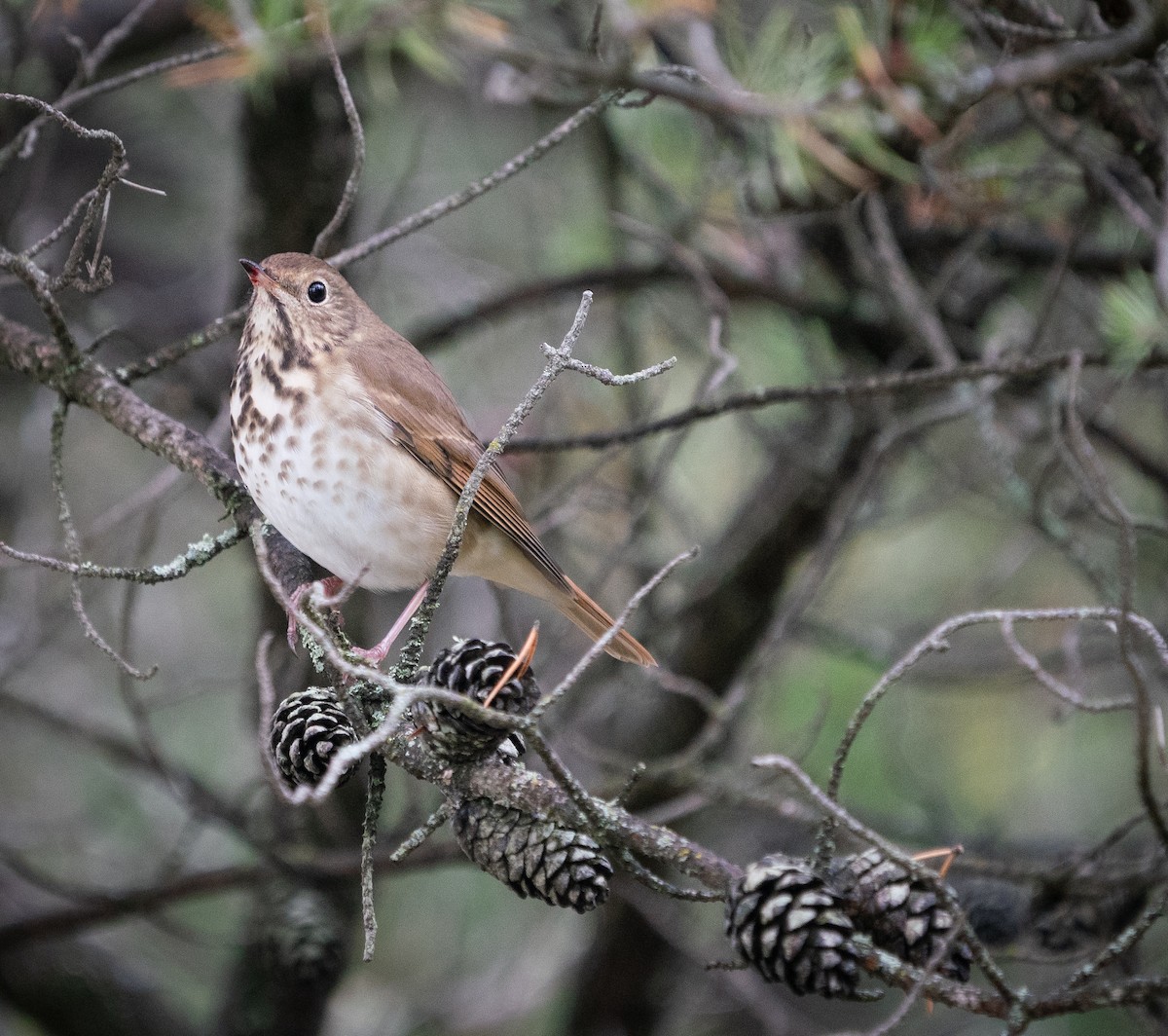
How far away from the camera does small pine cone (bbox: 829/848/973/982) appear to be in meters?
1.57

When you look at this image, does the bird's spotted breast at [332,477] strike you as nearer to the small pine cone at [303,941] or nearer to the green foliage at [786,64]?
the small pine cone at [303,941]

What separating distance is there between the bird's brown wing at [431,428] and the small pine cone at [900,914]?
1.36 meters

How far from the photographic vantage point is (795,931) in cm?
151

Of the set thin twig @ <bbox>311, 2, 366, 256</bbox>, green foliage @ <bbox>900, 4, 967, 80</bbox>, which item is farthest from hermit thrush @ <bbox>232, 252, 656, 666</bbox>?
green foliage @ <bbox>900, 4, 967, 80</bbox>

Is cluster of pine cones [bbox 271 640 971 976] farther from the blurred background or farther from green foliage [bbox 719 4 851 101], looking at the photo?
green foliage [bbox 719 4 851 101]

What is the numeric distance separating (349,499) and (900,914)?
59.5 inches

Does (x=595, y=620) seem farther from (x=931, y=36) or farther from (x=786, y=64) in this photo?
(x=931, y=36)

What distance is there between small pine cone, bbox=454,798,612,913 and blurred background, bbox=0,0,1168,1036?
488 millimetres

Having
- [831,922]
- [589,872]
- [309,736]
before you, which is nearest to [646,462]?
[309,736]

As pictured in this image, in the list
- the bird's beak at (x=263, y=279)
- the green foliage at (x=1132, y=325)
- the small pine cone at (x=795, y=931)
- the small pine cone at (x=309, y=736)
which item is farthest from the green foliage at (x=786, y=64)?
the small pine cone at (x=795, y=931)

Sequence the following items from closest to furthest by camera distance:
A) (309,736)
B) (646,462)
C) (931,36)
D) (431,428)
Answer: (309,736), (431,428), (931,36), (646,462)

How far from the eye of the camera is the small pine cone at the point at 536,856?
5.50ft

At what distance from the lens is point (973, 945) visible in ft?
4.71

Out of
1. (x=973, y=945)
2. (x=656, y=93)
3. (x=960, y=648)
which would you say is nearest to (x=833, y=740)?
(x=960, y=648)
